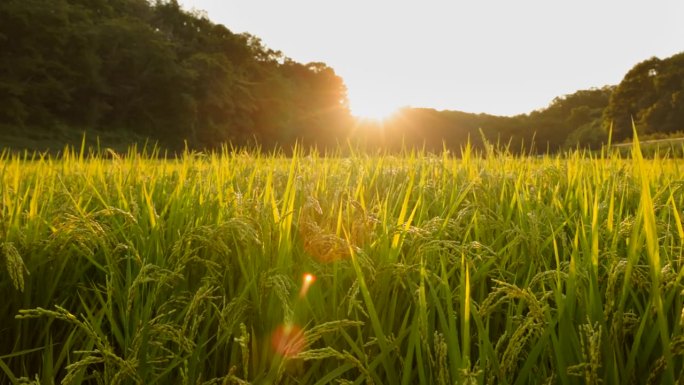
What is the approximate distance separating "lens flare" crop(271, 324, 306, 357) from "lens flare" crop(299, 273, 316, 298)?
3.1 inches

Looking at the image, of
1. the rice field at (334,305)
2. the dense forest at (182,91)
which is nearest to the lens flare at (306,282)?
the rice field at (334,305)

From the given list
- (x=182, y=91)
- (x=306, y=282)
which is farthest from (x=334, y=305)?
(x=182, y=91)

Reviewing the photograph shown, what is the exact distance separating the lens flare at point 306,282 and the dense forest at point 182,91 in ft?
43.8

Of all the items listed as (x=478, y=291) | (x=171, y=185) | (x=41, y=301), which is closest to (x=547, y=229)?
(x=478, y=291)

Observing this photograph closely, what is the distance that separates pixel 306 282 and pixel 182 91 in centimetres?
3022

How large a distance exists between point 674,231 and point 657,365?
823 millimetres

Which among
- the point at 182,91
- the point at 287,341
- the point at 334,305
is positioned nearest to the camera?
the point at 287,341

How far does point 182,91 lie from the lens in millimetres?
29094

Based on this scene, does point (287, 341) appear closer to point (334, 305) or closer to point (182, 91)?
point (334, 305)

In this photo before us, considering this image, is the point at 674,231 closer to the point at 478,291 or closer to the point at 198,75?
the point at 478,291

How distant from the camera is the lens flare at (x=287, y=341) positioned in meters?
0.95

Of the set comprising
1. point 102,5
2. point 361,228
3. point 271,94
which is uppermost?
point 102,5

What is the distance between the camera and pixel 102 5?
100ft

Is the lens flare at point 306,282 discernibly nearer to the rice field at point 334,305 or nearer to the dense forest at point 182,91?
the rice field at point 334,305
